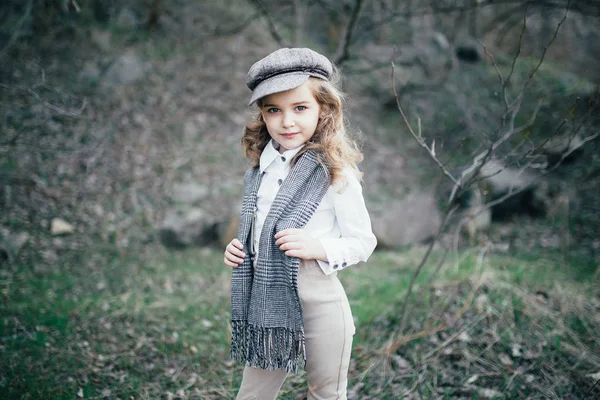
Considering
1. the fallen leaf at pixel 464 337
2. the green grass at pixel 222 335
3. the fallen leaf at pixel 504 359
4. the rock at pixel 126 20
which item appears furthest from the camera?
the rock at pixel 126 20

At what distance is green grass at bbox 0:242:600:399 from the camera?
122 inches

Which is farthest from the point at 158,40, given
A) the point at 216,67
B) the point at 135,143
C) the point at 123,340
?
the point at 123,340

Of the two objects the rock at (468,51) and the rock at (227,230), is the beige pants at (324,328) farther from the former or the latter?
the rock at (468,51)

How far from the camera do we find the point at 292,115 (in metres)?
2.10

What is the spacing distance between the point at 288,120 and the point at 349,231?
0.58 meters

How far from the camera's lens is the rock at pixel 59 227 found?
19.0 feet

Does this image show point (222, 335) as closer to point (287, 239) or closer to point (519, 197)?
point (287, 239)

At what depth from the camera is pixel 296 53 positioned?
2064 mm

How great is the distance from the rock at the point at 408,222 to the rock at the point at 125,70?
5.60 metres

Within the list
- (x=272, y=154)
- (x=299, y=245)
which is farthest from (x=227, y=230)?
(x=299, y=245)

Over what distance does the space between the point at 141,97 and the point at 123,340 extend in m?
6.21

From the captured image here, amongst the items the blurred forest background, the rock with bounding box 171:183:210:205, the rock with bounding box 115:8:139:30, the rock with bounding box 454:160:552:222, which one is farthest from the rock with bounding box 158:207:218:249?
the rock with bounding box 115:8:139:30

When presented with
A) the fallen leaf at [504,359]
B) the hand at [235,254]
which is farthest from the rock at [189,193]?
the hand at [235,254]

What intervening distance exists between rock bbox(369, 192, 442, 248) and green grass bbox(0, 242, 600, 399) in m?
1.54
